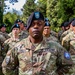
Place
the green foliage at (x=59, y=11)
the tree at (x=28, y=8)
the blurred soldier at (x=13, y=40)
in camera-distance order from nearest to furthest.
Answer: the blurred soldier at (x=13, y=40) → the green foliage at (x=59, y=11) → the tree at (x=28, y=8)

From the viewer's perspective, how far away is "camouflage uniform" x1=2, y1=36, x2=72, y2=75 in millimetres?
4352

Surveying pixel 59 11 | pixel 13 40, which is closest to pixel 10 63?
pixel 13 40

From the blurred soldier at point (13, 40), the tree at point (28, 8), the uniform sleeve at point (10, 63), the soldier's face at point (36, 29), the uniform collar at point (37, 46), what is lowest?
the tree at point (28, 8)

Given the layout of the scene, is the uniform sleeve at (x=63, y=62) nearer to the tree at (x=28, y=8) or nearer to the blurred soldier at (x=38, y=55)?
the blurred soldier at (x=38, y=55)

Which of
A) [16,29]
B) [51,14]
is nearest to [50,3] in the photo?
[51,14]

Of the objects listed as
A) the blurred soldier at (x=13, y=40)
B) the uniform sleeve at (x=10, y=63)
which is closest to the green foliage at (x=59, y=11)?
the blurred soldier at (x=13, y=40)

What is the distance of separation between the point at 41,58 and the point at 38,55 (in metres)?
0.05

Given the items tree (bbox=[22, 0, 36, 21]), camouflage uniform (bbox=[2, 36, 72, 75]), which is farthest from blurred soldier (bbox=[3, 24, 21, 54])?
tree (bbox=[22, 0, 36, 21])

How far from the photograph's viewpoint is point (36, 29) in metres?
4.33

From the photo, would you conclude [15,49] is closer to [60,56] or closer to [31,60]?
[31,60]

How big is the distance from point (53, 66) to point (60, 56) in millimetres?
157

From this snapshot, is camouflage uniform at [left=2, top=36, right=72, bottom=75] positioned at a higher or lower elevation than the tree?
higher

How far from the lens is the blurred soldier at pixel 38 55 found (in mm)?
4348

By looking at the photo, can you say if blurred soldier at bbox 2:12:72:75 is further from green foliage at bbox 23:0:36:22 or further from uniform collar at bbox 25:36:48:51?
green foliage at bbox 23:0:36:22
